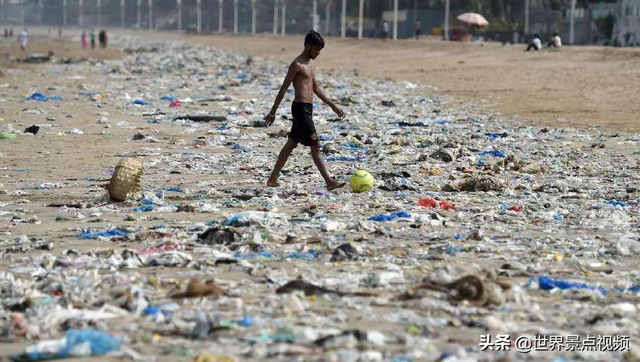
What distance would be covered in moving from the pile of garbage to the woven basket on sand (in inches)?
2.1

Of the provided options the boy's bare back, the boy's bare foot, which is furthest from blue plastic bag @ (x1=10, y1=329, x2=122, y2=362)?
the boy's bare foot

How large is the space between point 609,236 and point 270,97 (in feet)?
55.0

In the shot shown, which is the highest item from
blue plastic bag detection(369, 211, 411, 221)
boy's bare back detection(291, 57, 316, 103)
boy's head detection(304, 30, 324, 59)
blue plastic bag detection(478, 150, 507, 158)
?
boy's head detection(304, 30, 324, 59)

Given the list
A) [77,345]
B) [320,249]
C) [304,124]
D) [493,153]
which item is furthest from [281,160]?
[77,345]

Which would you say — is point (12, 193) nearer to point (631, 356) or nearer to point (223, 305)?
point (223, 305)

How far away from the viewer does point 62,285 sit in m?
6.24

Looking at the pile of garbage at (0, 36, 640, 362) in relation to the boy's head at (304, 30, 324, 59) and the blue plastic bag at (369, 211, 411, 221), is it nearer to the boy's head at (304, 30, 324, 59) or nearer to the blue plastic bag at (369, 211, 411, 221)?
the blue plastic bag at (369, 211, 411, 221)

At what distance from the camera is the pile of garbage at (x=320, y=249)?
530 cm

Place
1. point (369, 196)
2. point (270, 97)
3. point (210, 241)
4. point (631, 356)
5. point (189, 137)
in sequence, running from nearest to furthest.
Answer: point (631, 356)
point (210, 241)
point (369, 196)
point (189, 137)
point (270, 97)

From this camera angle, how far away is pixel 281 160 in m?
10.6

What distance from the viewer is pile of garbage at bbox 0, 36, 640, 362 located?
530 centimetres

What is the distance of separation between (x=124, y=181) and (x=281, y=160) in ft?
5.22

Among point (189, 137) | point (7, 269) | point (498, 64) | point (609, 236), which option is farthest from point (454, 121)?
point (498, 64)

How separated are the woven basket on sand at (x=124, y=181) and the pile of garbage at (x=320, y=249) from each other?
5cm
